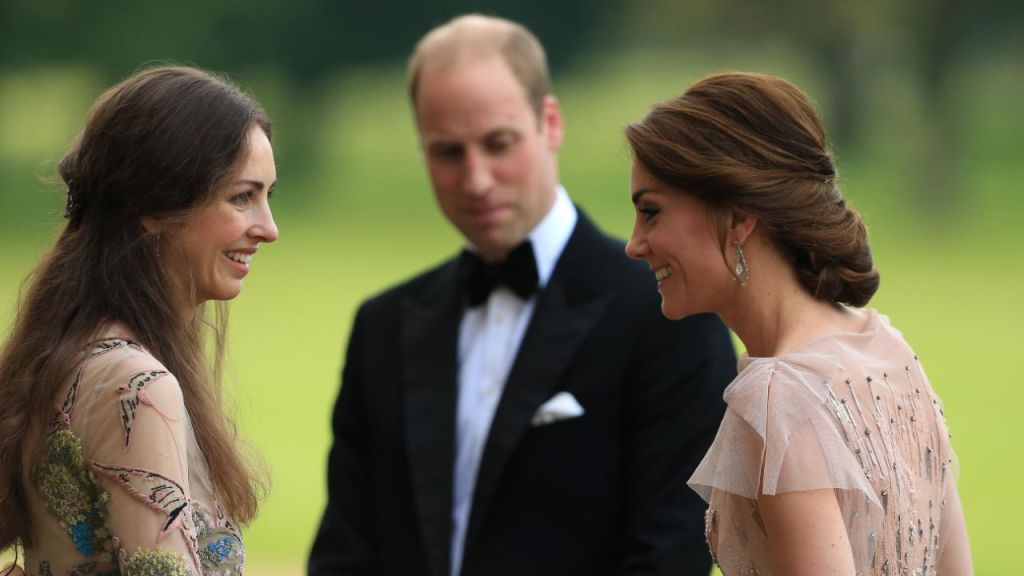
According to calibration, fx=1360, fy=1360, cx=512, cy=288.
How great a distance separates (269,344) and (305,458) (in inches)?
168

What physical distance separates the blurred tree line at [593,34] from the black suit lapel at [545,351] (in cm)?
1469

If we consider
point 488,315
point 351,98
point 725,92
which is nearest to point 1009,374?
point 351,98

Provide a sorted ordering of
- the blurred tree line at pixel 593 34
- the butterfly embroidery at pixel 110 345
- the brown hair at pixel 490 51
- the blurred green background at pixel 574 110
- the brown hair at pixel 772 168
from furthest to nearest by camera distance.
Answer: the blurred tree line at pixel 593 34 < the blurred green background at pixel 574 110 < the brown hair at pixel 490 51 < the brown hair at pixel 772 168 < the butterfly embroidery at pixel 110 345

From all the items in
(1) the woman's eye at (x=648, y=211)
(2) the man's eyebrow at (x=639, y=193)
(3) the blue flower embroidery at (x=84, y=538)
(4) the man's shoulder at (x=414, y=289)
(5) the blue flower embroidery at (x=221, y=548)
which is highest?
(2) the man's eyebrow at (x=639, y=193)

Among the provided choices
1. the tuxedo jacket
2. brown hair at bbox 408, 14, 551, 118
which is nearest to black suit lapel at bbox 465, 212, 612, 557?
the tuxedo jacket

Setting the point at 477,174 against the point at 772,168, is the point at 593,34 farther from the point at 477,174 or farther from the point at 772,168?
the point at 772,168

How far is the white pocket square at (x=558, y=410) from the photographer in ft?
10.1

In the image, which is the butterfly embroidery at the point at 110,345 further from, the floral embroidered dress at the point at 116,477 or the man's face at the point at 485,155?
the man's face at the point at 485,155

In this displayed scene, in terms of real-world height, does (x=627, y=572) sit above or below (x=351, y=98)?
below

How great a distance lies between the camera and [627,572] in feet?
9.63

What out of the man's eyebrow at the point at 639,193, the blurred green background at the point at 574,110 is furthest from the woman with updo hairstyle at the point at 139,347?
the blurred green background at the point at 574,110

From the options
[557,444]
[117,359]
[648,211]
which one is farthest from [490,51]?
[117,359]

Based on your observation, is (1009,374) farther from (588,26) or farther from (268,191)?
(268,191)

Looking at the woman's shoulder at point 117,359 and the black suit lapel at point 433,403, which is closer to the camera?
the woman's shoulder at point 117,359
